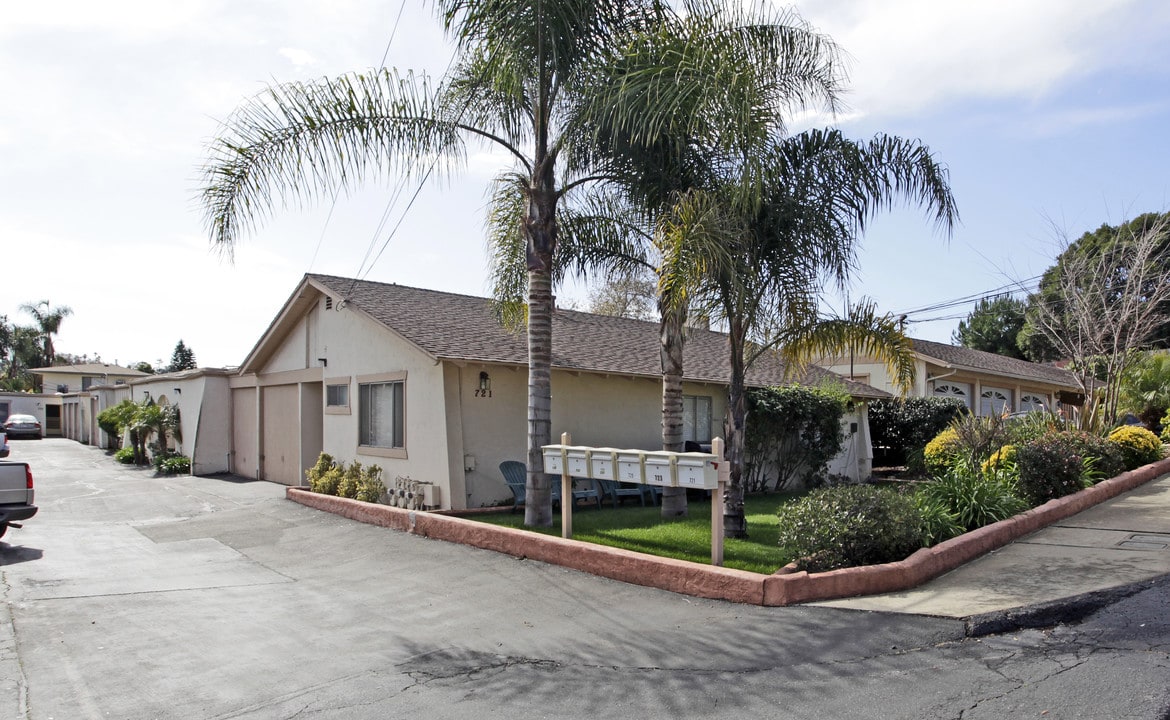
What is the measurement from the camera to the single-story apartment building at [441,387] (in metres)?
12.8

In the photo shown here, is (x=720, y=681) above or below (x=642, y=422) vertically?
below

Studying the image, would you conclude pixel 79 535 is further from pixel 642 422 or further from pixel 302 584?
pixel 642 422

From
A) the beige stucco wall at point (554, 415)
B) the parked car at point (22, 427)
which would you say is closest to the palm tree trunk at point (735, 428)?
the beige stucco wall at point (554, 415)

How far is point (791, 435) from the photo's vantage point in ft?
53.9

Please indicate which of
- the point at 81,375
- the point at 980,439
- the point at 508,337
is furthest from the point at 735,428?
the point at 81,375

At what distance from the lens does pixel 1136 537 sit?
886 cm

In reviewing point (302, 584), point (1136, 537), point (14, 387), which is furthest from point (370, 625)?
point (14, 387)

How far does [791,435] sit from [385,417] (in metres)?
8.04

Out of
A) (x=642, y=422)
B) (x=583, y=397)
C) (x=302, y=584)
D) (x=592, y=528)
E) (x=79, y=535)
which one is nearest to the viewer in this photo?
(x=302, y=584)

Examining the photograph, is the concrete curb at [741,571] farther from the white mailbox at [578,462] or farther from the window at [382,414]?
the window at [382,414]

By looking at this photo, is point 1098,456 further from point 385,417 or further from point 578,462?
point 385,417

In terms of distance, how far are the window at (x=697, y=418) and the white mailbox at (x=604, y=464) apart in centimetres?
688

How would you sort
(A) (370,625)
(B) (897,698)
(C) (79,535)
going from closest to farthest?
(B) (897,698)
(A) (370,625)
(C) (79,535)

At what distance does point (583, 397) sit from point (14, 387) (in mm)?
68024
